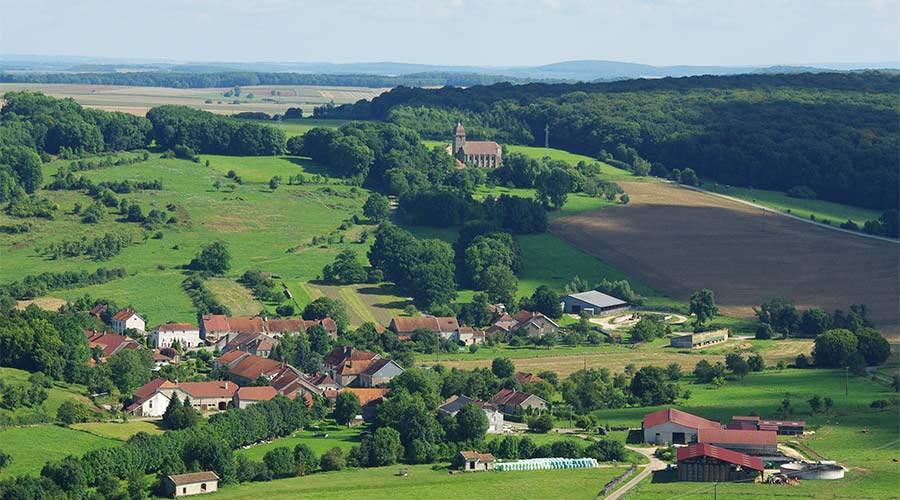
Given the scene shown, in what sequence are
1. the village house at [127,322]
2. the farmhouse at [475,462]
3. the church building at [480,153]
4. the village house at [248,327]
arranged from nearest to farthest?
the farmhouse at [475,462]
the village house at [248,327]
the village house at [127,322]
the church building at [480,153]

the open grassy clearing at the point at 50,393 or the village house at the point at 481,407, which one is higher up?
the open grassy clearing at the point at 50,393

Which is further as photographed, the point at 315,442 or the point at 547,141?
the point at 547,141

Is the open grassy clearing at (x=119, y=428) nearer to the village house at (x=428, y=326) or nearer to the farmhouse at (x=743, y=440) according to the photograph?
the farmhouse at (x=743, y=440)

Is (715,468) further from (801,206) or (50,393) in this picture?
(801,206)

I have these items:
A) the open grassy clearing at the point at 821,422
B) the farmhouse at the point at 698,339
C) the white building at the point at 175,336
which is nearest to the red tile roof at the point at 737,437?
the open grassy clearing at the point at 821,422

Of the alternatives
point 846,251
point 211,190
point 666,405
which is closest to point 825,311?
point 846,251

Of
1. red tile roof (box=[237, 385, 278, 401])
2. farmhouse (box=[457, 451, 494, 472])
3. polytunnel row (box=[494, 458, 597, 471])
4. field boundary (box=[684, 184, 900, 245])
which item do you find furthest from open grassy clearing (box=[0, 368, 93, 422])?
field boundary (box=[684, 184, 900, 245])

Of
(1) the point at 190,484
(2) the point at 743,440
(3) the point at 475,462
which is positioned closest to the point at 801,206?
(2) the point at 743,440
